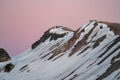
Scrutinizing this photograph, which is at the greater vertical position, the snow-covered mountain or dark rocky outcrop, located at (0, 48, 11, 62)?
dark rocky outcrop, located at (0, 48, 11, 62)

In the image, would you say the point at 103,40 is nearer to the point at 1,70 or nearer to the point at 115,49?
the point at 115,49

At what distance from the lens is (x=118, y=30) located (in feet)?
368

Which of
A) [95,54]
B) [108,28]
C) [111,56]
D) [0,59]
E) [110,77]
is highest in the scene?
[0,59]

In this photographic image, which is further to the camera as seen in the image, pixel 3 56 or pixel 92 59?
pixel 3 56

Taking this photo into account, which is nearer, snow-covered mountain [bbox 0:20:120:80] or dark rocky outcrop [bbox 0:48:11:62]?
snow-covered mountain [bbox 0:20:120:80]

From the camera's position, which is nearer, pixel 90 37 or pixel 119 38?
pixel 119 38

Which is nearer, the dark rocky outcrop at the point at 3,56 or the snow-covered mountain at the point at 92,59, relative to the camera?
the snow-covered mountain at the point at 92,59

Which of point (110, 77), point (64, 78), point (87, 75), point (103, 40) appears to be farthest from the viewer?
point (103, 40)

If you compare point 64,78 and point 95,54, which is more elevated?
point 95,54

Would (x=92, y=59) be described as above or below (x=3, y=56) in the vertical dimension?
below

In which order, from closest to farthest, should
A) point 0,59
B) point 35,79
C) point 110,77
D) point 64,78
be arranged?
1. point 110,77
2. point 64,78
3. point 35,79
4. point 0,59

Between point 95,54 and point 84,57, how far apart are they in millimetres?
5609

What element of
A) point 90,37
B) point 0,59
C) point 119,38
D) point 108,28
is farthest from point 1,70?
point 119,38

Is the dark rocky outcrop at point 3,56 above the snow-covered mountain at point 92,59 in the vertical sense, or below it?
above
